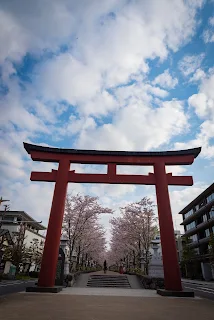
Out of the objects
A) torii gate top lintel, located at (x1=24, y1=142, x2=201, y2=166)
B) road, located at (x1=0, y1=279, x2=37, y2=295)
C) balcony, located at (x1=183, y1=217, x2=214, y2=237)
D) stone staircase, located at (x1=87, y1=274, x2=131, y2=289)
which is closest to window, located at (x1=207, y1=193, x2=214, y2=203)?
balcony, located at (x1=183, y1=217, x2=214, y2=237)

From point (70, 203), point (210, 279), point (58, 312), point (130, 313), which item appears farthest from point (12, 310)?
Result: point (210, 279)

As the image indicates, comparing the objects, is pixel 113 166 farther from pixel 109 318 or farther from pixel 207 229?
pixel 207 229

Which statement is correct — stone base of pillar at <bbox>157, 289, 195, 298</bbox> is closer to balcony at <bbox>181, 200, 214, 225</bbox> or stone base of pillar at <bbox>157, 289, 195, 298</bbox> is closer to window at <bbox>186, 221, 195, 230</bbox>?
balcony at <bbox>181, 200, 214, 225</bbox>

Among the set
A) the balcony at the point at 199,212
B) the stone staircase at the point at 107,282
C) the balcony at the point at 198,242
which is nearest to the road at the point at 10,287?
the stone staircase at the point at 107,282

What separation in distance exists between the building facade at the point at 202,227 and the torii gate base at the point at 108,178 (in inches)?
988

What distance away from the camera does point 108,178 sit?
1214cm

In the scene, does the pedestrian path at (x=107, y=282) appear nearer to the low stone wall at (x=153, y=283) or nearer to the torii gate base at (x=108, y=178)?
the low stone wall at (x=153, y=283)

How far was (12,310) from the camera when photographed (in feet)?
18.6

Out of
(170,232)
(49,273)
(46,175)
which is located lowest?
(49,273)

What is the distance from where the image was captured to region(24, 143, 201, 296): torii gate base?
10.3 metres

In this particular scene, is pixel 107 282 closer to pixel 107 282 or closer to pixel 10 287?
pixel 107 282

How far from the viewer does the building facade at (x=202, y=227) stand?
35.9 metres

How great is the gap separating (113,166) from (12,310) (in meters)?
8.31

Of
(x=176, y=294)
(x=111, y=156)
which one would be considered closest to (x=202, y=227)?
(x=176, y=294)
